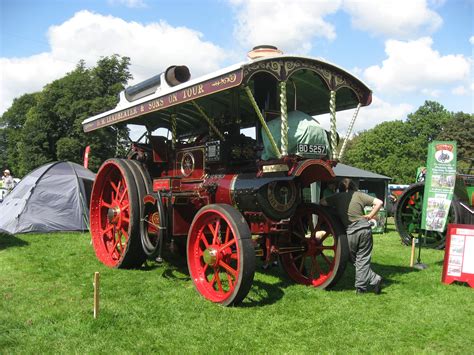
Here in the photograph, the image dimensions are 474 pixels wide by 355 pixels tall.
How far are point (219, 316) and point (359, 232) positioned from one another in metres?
1.91

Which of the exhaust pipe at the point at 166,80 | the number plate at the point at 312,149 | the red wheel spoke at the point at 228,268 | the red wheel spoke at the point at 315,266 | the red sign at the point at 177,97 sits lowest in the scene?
the red wheel spoke at the point at 315,266

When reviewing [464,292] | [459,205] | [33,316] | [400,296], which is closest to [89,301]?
[33,316]

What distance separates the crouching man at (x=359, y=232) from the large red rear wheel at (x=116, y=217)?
2637mm

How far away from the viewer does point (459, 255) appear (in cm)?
572

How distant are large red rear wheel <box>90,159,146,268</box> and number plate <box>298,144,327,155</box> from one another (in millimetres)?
2427

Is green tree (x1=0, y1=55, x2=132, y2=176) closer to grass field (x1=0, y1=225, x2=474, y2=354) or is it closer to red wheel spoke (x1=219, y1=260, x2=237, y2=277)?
grass field (x1=0, y1=225, x2=474, y2=354)

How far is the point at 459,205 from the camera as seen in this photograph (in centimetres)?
901

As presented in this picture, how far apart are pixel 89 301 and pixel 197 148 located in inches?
88.5

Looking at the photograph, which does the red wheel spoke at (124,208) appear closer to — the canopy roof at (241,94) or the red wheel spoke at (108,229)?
the red wheel spoke at (108,229)

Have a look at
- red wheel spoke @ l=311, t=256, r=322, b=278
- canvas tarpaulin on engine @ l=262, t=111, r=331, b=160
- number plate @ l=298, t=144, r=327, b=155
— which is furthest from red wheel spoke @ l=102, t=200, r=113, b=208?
number plate @ l=298, t=144, r=327, b=155

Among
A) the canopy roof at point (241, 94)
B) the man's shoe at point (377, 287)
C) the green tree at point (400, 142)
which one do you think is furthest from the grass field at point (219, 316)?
the green tree at point (400, 142)

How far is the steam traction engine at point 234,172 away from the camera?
4.47m

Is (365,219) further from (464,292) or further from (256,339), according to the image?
(256,339)

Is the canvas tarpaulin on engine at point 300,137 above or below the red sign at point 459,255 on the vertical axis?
above
